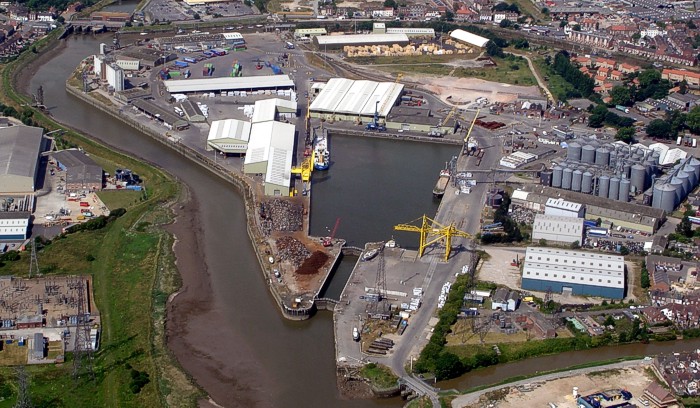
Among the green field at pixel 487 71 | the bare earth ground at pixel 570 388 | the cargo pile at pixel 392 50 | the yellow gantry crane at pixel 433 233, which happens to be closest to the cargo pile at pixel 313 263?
the yellow gantry crane at pixel 433 233

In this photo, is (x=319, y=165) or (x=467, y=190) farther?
(x=319, y=165)

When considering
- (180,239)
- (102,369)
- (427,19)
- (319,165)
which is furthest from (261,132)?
(427,19)

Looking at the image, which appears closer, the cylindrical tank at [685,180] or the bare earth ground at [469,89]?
the cylindrical tank at [685,180]

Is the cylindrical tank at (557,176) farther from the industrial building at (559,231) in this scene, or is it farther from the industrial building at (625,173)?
the industrial building at (559,231)

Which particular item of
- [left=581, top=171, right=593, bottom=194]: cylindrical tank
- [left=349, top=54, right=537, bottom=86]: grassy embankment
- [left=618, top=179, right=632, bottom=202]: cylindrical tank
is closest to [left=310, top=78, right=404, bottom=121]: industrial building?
[left=349, top=54, right=537, bottom=86]: grassy embankment

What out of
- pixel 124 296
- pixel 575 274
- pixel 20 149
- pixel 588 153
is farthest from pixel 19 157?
pixel 588 153

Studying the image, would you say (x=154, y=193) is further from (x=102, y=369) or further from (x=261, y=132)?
(x=102, y=369)
